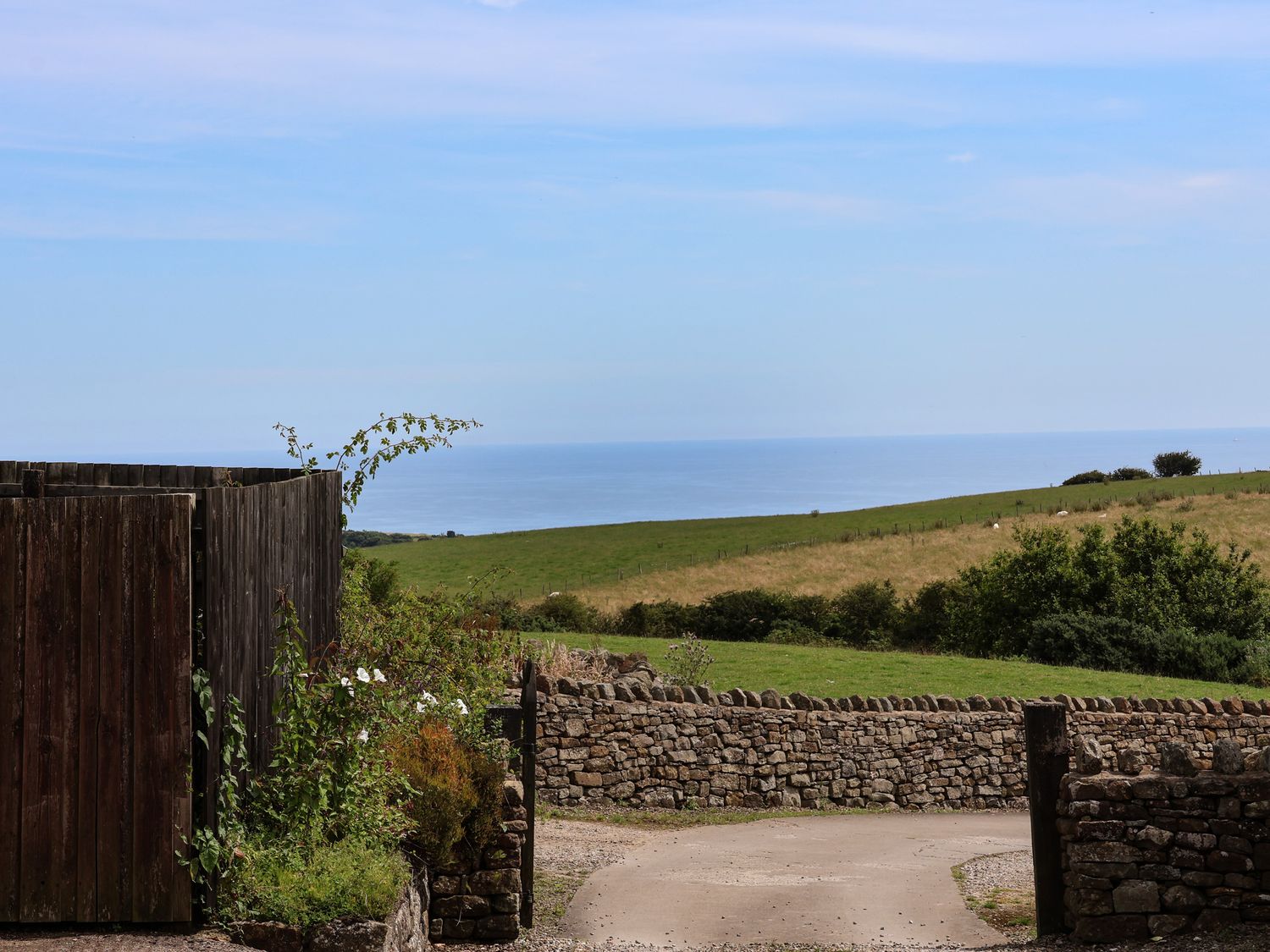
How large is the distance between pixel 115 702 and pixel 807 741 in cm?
1194

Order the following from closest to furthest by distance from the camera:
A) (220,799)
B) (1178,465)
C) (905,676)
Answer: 1. (220,799)
2. (905,676)
3. (1178,465)

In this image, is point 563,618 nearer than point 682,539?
Yes

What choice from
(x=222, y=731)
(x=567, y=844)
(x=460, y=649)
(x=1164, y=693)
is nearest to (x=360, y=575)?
(x=460, y=649)

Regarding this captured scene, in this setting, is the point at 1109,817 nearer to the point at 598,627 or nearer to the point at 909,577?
the point at 598,627

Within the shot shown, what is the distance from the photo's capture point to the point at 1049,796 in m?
9.05

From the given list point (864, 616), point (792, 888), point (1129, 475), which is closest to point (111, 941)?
point (792, 888)

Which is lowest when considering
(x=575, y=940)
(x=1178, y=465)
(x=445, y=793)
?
(x=575, y=940)

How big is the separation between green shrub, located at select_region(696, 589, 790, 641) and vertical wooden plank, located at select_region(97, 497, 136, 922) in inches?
1112

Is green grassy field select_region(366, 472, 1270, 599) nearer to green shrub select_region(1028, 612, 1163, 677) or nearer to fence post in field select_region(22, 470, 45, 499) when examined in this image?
green shrub select_region(1028, 612, 1163, 677)

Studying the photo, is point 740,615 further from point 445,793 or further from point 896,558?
point 445,793

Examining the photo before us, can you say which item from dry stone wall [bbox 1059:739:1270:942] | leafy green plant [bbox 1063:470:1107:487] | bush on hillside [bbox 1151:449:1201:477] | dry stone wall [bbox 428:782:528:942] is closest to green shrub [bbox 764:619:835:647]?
dry stone wall [bbox 1059:739:1270:942]

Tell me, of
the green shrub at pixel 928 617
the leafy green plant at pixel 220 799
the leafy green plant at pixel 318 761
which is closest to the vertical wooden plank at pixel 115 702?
the leafy green plant at pixel 220 799

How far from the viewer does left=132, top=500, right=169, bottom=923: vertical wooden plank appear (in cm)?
596

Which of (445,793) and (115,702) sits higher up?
(115,702)
